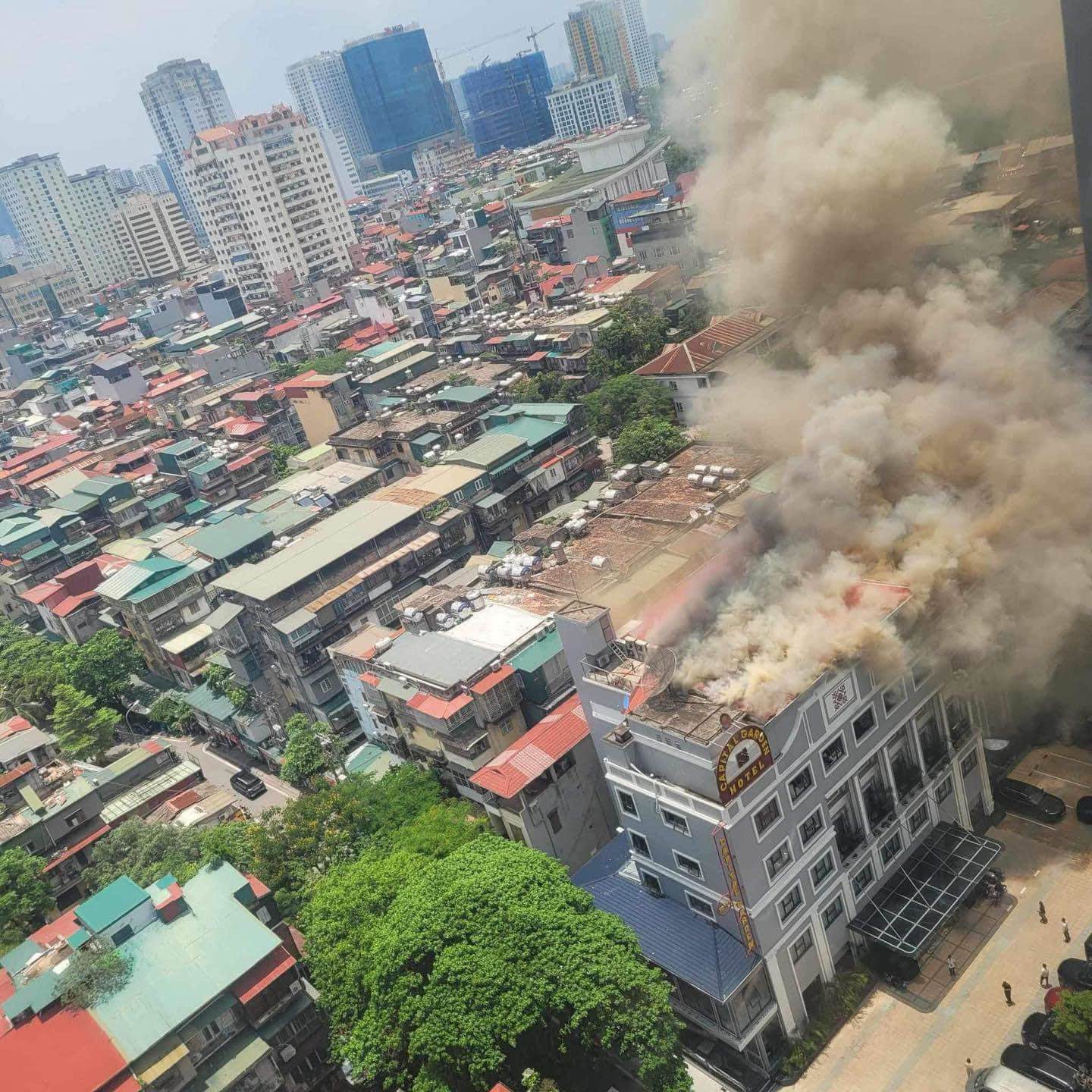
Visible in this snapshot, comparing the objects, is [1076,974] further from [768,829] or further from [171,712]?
[171,712]

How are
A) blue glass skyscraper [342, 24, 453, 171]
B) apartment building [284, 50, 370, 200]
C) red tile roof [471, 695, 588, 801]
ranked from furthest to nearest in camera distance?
apartment building [284, 50, 370, 200] → blue glass skyscraper [342, 24, 453, 171] → red tile roof [471, 695, 588, 801]

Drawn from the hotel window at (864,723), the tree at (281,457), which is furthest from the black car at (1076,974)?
the tree at (281,457)

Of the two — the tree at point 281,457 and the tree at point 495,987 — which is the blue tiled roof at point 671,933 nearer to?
the tree at point 495,987

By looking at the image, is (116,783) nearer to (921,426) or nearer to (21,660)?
(21,660)

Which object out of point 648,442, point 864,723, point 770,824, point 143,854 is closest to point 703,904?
point 770,824

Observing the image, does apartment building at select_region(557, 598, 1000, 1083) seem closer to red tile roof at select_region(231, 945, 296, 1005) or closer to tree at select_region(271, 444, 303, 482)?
red tile roof at select_region(231, 945, 296, 1005)

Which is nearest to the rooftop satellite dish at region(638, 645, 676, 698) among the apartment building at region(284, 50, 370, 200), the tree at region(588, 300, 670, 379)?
the tree at region(588, 300, 670, 379)
